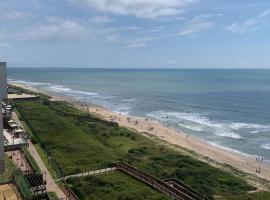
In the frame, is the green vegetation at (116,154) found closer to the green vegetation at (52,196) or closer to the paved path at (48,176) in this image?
the paved path at (48,176)

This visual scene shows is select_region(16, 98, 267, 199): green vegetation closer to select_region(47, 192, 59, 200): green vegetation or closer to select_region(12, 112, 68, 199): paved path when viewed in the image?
select_region(12, 112, 68, 199): paved path

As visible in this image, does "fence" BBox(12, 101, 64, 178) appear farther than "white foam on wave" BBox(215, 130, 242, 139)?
No

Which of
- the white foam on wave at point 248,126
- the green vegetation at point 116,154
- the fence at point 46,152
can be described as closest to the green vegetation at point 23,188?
the green vegetation at point 116,154

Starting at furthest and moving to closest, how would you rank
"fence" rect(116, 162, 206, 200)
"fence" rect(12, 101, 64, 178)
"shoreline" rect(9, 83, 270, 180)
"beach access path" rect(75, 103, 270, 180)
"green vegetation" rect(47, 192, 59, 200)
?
"shoreline" rect(9, 83, 270, 180) < "beach access path" rect(75, 103, 270, 180) < "fence" rect(12, 101, 64, 178) < "fence" rect(116, 162, 206, 200) < "green vegetation" rect(47, 192, 59, 200)

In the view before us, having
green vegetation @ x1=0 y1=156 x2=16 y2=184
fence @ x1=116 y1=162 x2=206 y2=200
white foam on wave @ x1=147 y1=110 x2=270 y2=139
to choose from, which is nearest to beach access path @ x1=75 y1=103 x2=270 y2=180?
white foam on wave @ x1=147 y1=110 x2=270 y2=139

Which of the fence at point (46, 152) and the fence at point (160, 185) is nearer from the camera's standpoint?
the fence at point (160, 185)

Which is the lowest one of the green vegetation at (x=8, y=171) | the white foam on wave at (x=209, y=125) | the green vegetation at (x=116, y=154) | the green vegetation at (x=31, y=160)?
the white foam on wave at (x=209, y=125)

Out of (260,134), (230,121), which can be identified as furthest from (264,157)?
(230,121)
